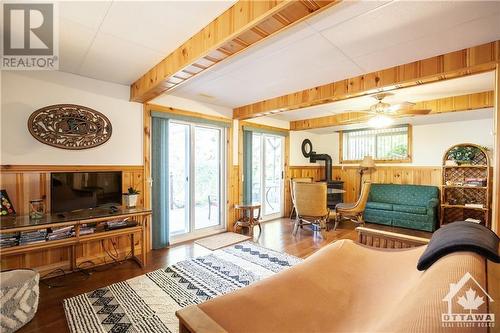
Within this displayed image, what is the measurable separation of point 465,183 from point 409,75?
3.57 metres

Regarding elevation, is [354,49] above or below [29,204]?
above

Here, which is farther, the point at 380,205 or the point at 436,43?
the point at 380,205

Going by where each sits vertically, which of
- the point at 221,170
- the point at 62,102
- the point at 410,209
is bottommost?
the point at 410,209

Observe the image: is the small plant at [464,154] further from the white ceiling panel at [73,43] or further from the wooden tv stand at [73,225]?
the white ceiling panel at [73,43]

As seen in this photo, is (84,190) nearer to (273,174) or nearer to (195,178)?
(195,178)

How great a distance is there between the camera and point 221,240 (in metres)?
3.89

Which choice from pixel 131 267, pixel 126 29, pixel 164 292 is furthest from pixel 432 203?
pixel 126 29

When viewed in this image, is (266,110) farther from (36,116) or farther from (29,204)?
(29,204)

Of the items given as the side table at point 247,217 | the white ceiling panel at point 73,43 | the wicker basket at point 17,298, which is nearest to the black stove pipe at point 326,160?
the side table at point 247,217

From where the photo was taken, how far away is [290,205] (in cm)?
595

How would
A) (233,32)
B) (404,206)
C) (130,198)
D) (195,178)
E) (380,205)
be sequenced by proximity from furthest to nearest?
(380,205), (404,206), (195,178), (130,198), (233,32)

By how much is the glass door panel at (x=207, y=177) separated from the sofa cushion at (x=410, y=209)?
364 centimetres

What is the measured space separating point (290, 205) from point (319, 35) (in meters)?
4.52

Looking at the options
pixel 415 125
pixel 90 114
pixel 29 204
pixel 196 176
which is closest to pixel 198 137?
pixel 196 176
